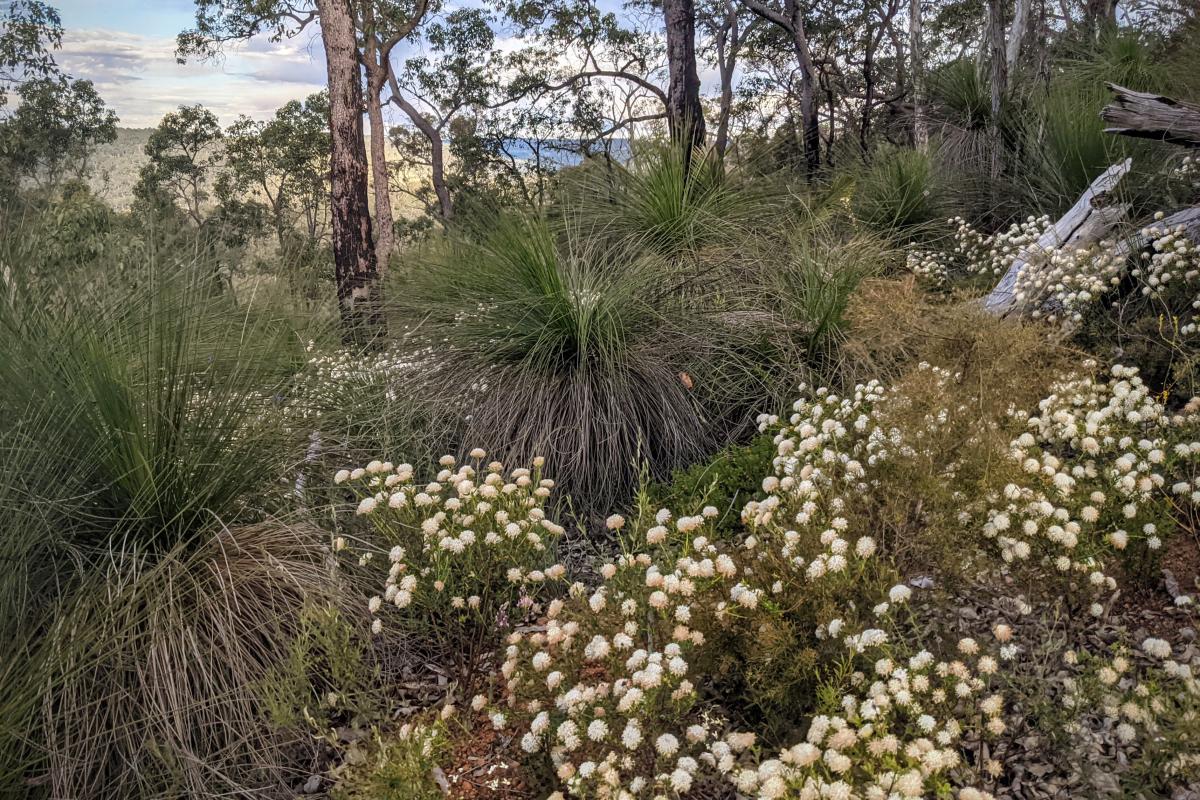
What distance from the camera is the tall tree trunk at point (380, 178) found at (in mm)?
15758

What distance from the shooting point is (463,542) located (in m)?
2.34

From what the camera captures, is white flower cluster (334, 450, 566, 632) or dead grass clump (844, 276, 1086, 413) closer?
white flower cluster (334, 450, 566, 632)

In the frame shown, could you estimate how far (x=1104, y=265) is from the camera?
4.25 meters

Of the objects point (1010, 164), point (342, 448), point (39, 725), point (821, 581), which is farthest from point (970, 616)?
point (1010, 164)

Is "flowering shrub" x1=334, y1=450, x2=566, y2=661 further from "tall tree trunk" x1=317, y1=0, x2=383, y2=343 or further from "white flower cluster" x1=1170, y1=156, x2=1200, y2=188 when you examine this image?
"tall tree trunk" x1=317, y1=0, x2=383, y2=343

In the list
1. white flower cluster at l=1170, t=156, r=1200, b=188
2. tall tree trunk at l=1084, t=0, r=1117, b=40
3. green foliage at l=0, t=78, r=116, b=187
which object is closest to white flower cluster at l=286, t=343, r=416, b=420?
white flower cluster at l=1170, t=156, r=1200, b=188

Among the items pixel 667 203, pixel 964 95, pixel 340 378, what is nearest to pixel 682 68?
pixel 667 203

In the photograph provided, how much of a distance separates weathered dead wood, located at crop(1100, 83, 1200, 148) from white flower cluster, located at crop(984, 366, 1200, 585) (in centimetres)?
184

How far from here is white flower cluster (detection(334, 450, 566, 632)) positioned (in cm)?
239

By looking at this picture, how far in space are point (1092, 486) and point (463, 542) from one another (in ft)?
6.16

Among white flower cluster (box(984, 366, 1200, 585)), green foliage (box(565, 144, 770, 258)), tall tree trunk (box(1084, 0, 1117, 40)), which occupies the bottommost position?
white flower cluster (box(984, 366, 1200, 585))

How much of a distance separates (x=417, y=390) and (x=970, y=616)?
2.69m

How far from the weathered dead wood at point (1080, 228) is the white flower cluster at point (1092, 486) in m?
2.04

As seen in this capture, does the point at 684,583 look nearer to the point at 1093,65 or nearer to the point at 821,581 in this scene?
the point at 821,581
